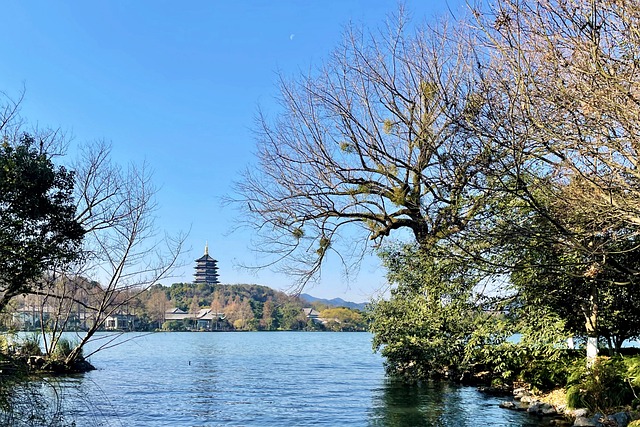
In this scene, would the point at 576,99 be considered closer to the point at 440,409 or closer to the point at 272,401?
the point at 440,409

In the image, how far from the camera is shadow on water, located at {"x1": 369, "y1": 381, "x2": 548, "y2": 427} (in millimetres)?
12266

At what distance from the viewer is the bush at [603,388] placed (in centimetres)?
1098

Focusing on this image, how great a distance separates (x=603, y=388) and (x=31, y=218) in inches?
424

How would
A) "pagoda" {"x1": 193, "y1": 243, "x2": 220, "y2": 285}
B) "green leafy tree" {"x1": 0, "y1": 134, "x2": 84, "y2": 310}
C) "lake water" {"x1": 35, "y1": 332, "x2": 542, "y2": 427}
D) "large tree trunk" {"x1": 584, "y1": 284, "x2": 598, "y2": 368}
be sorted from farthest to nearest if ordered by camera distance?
"pagoda" {"x1": 193, "y1": 243, "x2": 220, "y2": 285} < "large tree trunk" {"x1": 584, "y1": 284, "x2": 598, "y2": 368} < "lake water" {"x1": 35, "y1": 332, "x2": 542, "y2": 427} < "green leafy tree" {"x1": 0, "y1": 134, "x2": 84, "y2": 310}

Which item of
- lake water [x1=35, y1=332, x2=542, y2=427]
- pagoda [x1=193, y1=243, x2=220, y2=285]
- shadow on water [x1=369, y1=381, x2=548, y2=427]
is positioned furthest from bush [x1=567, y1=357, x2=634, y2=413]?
pagoda [x1=193, y1=243, x2=220, y2=285]

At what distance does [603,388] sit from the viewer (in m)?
11.3

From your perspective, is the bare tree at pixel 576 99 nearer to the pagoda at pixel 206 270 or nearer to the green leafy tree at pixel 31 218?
the green leafy tree at pixel 31 218

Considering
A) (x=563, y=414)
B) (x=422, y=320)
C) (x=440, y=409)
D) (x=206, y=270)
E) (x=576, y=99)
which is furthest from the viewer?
(x=206, y=270)

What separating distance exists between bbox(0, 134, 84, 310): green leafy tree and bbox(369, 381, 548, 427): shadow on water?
24.3 feet

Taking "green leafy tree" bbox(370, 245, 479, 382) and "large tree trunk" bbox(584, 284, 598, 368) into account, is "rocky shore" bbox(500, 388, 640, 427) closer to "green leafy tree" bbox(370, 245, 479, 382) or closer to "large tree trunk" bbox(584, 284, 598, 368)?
"large tree trunk" bbox(584, 284, 598, 368)

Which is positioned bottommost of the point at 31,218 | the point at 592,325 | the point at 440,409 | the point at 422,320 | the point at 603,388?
the point at 440,409

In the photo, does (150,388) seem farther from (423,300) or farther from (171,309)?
(171,309)

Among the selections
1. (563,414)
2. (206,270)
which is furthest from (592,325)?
(206,270)

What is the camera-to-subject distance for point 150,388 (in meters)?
20.6
